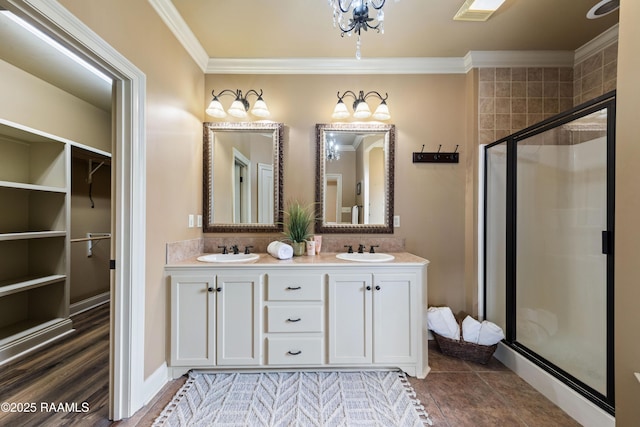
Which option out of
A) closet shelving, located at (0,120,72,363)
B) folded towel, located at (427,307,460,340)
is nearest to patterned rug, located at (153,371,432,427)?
folded towel, located at (427,307,460,340)

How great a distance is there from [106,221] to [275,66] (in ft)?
9.84

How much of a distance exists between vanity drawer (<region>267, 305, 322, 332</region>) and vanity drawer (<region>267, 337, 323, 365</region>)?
0.23 feet

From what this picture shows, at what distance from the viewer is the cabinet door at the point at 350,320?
5.98 feet

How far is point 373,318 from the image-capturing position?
1.82 meters

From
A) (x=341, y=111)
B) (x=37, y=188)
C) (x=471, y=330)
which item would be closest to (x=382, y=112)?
(x=341, y=111)

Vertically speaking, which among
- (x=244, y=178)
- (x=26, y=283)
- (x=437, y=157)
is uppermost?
(x=437, y=157)

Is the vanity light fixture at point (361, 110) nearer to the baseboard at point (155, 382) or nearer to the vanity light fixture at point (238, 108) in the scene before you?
the vanity light fixture at point (238, 108)

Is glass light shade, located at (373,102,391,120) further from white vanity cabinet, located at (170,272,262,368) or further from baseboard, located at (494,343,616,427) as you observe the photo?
baseboard, located at (494,343,616,427)

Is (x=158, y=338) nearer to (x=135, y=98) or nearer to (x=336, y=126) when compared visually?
(x=135, y=98)

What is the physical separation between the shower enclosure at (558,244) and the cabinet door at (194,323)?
2.28 m

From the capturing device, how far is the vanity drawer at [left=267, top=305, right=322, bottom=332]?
1.81m

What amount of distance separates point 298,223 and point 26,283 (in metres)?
2.40

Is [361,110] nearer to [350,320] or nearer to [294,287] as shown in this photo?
[294,287]

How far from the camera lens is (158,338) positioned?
67.6 inches
